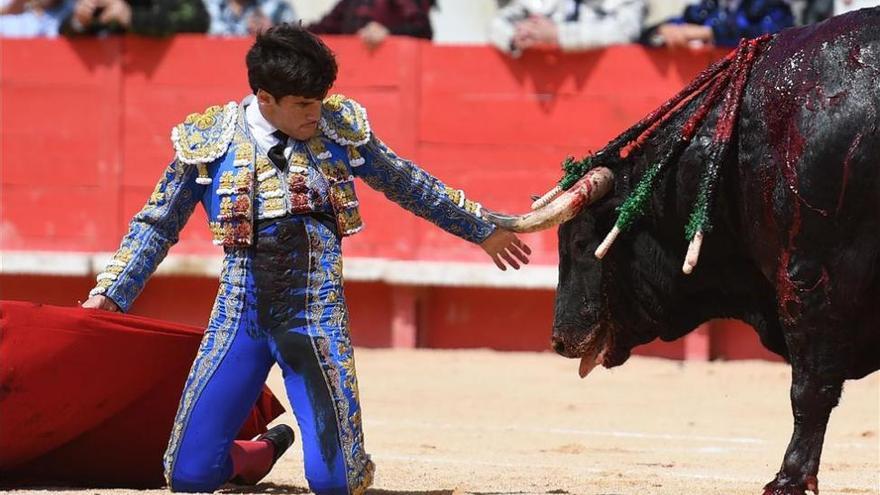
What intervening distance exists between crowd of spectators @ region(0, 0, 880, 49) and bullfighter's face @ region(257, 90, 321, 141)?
468cm

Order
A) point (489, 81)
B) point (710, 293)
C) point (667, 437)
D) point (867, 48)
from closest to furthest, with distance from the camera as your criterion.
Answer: point (867, 48) < point (710, 293) < point (667, 437) < point (489, 81)

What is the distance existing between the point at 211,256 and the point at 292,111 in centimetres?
555

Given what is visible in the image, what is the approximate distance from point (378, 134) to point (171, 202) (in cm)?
500

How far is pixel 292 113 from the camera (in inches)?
171

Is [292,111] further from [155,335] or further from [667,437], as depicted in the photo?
[667,437]

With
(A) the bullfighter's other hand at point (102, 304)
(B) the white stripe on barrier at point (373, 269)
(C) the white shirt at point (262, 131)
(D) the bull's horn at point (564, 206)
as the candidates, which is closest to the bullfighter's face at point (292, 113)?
(C) the white shirt at point (262, 131)

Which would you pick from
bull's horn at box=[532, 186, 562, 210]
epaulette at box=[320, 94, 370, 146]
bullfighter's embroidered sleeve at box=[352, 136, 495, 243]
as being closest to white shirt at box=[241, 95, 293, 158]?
epaulette at box=[320, 94, 370, 146]

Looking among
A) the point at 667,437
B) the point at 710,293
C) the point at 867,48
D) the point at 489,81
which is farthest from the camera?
the point at 489,81

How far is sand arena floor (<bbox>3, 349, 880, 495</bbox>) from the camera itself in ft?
17.3

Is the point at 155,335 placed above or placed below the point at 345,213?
below

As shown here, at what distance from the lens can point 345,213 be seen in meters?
4.46

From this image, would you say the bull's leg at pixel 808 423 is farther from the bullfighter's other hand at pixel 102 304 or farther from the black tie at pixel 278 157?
the bullfighter's other hand at pixel 102 304

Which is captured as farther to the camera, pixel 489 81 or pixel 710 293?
pixel 489 81

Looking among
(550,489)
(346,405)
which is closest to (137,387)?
(346,405)
